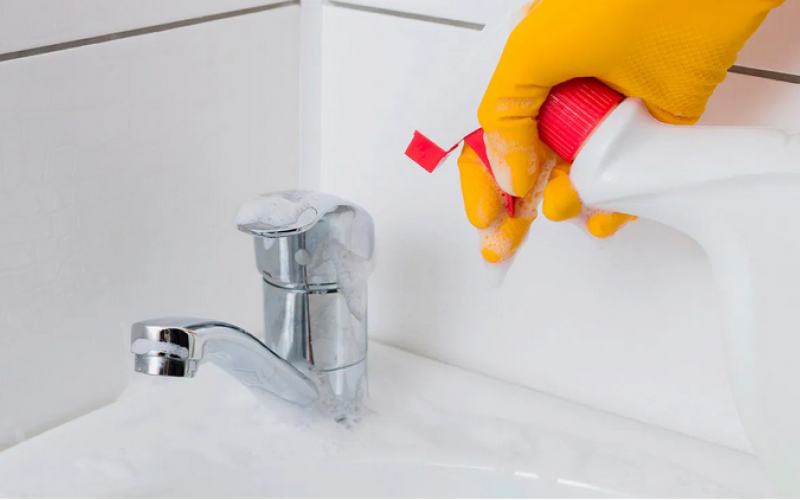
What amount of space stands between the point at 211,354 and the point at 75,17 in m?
0.20

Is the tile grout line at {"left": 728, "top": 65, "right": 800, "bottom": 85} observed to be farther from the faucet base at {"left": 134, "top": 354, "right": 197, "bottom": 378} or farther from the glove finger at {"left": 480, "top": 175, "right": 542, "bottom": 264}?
the faucet base at {"left": 134, "top": 354, "right": 197, "bottom": 378}

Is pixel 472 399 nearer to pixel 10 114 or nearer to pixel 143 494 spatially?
pixel 143 494

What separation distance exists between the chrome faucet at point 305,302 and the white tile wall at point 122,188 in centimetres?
9

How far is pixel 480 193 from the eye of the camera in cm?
43

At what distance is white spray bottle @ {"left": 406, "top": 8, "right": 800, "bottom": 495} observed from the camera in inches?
14.7

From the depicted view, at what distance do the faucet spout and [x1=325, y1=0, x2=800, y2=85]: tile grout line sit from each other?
24 centimetres

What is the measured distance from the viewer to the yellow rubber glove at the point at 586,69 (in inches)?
13.7

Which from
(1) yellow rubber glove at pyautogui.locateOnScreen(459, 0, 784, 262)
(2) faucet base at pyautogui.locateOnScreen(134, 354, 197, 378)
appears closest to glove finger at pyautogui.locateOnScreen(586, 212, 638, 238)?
(1) yellow rubber glove at pyautogui.locateOnScreen(459, 0, 784, 262)

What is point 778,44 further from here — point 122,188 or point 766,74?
point 122,188

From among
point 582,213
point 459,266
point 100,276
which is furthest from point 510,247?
point 100,276

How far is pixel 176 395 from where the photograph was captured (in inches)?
21.9

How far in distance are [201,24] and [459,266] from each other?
0.24 m

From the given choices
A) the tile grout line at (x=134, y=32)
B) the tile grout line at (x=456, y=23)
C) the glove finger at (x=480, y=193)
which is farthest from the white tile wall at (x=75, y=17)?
the glove finger at (x=480, y=193)

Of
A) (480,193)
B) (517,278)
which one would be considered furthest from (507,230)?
(517,278)
